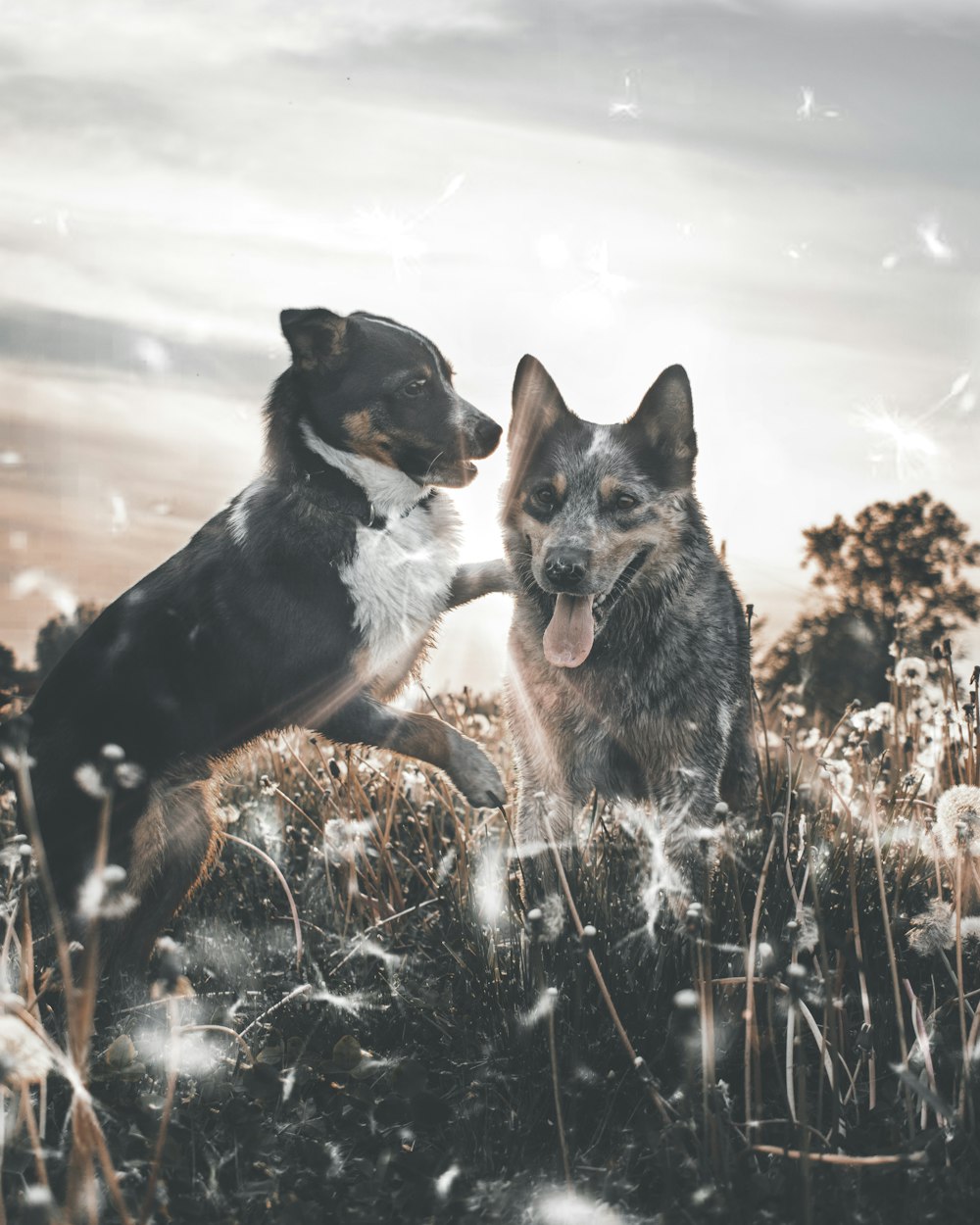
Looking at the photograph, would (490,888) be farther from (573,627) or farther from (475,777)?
(573,627)

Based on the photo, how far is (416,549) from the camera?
153 inches

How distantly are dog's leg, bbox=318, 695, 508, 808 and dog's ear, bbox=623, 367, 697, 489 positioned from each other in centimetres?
120

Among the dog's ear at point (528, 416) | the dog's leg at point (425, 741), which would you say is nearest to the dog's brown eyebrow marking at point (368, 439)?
the dog's ear at point (528, 416)

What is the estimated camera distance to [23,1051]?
1.93m

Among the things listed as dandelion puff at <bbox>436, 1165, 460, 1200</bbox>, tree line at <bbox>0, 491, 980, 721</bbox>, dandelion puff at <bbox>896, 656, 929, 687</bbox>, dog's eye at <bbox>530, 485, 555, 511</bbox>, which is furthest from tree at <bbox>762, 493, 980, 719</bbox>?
dandelion puff at <bbox>436, 1165, 460, 1200</bbox>

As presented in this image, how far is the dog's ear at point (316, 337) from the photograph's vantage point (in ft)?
12.7

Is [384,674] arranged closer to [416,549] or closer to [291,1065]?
[416,549]

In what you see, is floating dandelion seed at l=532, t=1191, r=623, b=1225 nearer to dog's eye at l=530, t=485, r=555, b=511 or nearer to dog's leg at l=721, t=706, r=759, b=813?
dog's leg at l=721, t=706, r=759, b=813

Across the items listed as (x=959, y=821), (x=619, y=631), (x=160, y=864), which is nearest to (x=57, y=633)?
(x=160, y=864)

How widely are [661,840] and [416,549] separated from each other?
1300mm

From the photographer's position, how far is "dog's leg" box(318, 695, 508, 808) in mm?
3371

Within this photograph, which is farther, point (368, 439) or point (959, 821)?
point (368, 439)

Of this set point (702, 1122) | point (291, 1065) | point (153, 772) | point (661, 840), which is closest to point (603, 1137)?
point (702, 1122)

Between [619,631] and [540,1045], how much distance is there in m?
1.51
